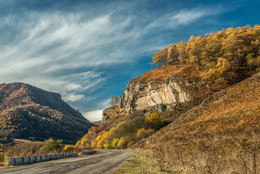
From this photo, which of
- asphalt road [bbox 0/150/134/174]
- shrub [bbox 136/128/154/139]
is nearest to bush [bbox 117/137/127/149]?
shrub [bbox 136/128/154/139]

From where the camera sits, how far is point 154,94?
87.4 m

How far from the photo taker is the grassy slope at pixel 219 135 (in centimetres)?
1090

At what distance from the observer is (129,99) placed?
9975cm

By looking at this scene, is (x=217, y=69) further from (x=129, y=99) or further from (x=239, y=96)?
(x=129, y=99)

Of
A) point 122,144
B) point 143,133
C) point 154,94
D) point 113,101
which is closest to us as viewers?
point 143,133

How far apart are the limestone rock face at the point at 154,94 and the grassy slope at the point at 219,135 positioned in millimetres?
23618

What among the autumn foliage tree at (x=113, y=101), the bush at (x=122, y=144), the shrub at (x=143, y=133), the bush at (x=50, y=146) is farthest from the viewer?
the autumn foliage tree at (x=113, y=101)

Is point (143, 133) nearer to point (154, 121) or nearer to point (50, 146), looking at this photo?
point (154, 121)

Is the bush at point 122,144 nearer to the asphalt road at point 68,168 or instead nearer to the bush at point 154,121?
the bush at point 154,121

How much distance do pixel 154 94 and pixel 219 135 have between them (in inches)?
2566

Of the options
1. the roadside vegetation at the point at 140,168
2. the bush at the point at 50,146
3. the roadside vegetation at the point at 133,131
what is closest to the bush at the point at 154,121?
the roadside vegetation at the point at 133,131

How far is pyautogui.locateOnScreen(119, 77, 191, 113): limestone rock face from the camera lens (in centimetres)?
7425

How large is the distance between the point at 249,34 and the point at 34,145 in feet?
325

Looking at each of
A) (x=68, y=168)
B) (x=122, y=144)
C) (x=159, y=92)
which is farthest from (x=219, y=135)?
(x=159, y=92)
